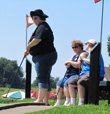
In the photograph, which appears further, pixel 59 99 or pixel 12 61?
pixel 12 61

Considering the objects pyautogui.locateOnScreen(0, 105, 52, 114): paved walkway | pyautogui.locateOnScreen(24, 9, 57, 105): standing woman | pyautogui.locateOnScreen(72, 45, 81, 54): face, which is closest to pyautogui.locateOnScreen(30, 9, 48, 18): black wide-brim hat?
pyautogui.locateOnScreen(24, 9, 57, 105): standing woman

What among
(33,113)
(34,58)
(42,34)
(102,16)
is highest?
(102,16)

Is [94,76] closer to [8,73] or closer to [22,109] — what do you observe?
[22,109]

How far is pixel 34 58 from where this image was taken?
7.09 m

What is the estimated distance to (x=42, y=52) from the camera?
700 centimetres

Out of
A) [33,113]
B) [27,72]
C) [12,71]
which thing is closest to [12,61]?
[12,71]

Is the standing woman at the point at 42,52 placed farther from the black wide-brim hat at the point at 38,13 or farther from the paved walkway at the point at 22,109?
the paved walkway at the point at 22,109

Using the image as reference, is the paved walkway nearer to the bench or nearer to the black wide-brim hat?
the bench

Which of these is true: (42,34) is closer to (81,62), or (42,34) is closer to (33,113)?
(81,62)

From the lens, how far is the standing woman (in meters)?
6.92

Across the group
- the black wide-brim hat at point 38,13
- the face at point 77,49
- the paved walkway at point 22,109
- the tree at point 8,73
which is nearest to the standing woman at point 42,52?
the black wide-brim hat at point 38,13

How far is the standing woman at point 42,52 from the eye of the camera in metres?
6.92

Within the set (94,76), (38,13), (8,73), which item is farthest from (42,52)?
(8,73)

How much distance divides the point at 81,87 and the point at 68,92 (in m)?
0.67
